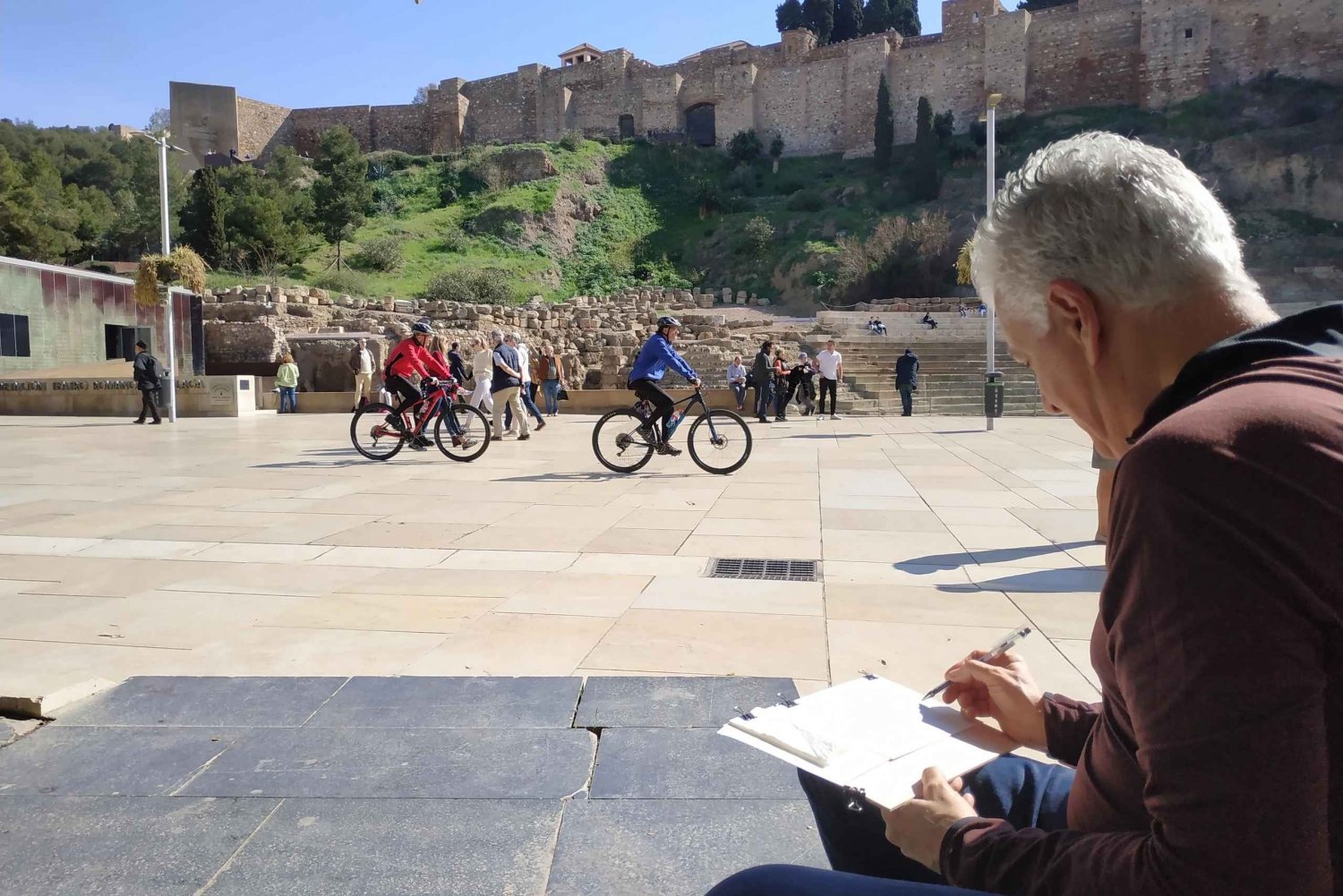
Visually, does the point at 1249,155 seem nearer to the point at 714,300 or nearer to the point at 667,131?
the point at 714,300

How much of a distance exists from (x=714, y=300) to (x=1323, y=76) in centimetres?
3558

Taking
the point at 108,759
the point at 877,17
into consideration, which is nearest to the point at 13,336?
the point at 108,759

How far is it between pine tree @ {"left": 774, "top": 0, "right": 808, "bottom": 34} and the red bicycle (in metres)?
74.2

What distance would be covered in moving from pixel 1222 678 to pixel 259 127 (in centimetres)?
8246

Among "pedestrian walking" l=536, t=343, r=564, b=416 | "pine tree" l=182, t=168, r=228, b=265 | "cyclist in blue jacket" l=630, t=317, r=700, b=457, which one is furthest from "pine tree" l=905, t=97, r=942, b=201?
"cyclist in blue jacket" l=630, t=317, r=700, b=457

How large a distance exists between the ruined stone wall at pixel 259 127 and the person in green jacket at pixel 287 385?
5926cm

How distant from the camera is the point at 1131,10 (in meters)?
56.0

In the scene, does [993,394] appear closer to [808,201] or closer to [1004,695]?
[1004,695]

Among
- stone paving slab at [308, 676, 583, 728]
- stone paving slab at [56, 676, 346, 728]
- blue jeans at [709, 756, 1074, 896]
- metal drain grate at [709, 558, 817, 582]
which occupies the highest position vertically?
blue jeans at [709, 756, 1074, 896]

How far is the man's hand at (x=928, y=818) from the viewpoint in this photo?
1.26 meters

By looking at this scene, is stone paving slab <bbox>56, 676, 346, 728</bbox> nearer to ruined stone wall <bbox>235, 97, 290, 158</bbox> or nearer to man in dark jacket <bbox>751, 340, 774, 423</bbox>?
man in dark jacket <bbox>751, 340, 774, 423</bbox>

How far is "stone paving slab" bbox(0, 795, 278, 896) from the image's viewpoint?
7.09 feet

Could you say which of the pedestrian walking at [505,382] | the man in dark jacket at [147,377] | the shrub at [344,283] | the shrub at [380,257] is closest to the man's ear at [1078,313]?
the pedestrian walking at [505,382]

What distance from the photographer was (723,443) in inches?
395
